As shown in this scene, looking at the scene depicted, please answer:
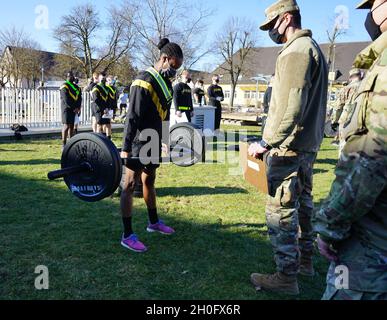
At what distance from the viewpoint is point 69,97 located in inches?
399

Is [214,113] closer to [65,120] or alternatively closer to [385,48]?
[65,120]

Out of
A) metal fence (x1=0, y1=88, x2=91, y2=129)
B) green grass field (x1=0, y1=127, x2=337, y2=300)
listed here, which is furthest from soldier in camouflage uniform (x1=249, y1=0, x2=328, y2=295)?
metal fence (x1=0, y1=88, x2=91, y2=129)

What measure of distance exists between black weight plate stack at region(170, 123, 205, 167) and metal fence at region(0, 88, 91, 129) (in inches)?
413

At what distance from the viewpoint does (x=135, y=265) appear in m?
3.71

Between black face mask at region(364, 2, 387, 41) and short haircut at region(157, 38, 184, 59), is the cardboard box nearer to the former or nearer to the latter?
short haircut at region(157, 38, 184, 59)

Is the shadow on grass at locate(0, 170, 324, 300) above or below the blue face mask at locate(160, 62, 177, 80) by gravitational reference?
below

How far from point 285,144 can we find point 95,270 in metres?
2.12

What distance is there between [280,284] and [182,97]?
25.6 ft

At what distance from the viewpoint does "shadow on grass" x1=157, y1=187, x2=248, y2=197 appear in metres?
6.38

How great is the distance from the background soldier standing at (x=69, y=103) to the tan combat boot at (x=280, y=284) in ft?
26.5

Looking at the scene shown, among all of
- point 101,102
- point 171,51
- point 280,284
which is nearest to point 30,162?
point 101,102

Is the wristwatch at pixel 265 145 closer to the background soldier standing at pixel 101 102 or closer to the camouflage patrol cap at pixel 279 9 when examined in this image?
the camouflage patrol cap at pixel 279 9

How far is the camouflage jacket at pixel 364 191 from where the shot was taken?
5.24 ft

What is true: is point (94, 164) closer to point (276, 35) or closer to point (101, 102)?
point (276, 35)
